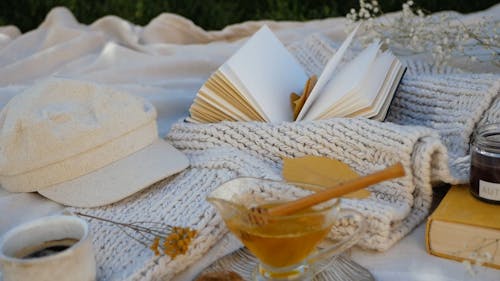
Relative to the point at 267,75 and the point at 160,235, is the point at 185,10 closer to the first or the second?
the point at 267,75

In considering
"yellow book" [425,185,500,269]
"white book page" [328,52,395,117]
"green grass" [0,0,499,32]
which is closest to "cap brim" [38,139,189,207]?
"white book page" [328,52,395,117]

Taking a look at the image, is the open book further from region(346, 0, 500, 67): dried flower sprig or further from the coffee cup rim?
the coffee cup rim

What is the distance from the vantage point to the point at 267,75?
3.62ft

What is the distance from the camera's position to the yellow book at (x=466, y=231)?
0.73 metres

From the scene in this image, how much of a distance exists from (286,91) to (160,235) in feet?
1.34

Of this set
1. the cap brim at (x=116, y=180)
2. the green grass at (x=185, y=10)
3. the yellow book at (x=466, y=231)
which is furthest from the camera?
the green grass at (x=185, y=10)

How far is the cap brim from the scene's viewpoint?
2.95ft

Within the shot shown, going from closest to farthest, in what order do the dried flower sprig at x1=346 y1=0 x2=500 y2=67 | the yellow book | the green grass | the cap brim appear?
the yellow book < the cap brim < the dried flower sprig at x1=346 y1=0 x2=500 y2=67 < the green grass

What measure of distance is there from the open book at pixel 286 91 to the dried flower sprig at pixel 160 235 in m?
0.29

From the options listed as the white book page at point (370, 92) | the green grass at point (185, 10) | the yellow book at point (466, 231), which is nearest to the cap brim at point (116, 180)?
the white book page at point (370, 92)

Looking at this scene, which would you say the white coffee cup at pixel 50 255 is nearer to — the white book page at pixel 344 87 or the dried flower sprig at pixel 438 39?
the white book page at pixel 344 87

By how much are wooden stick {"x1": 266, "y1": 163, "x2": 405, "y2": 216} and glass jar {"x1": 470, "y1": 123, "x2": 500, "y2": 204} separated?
23 cm

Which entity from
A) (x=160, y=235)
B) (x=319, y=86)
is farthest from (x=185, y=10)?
(x=160, y=235)

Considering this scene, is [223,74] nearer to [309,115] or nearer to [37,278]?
[309,115]
